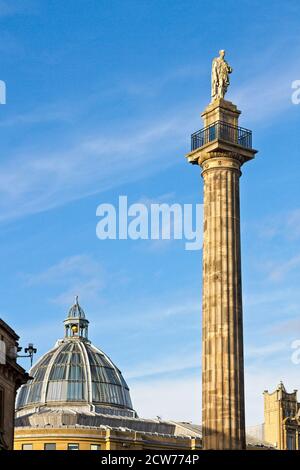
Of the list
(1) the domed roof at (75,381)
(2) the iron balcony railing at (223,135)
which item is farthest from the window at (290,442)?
Answer: (2) the iron balcony railing at (223,135)

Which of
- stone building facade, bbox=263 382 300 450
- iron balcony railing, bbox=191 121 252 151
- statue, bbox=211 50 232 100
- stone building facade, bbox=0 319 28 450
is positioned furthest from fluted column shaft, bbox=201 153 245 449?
stone building facade, bbox=263 382 300 450

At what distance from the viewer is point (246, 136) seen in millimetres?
55469

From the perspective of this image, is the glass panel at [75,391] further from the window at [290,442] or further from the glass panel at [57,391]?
the window at [290,442]

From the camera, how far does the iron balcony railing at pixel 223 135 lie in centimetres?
5474

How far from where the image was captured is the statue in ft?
186

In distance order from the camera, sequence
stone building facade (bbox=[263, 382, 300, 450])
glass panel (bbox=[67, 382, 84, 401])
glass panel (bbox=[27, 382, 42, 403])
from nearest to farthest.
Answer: glass panel (bbox=[67, 382, 84, 401])
glass panel (bbox=[27, 382, 42, 403])
stone building facade (bbox=[263, 382, 300, 450])

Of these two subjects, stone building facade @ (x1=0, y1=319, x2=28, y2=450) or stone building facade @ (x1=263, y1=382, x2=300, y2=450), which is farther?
stone building facade @ (x1=263, y1=382, x2=300, y2=450)

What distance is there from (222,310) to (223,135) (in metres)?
9.50

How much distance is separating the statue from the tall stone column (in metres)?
0.77

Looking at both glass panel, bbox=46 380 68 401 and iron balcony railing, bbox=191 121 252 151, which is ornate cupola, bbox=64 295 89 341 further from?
iron balcony railing, bbox=191 121 252 151

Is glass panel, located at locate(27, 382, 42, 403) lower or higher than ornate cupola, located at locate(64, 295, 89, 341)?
lower

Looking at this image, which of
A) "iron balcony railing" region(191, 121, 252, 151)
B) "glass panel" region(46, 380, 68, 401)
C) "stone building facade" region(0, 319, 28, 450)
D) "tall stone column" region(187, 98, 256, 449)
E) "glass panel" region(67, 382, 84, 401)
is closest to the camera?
"tall stone column" region(187, 98, 256, 449)
